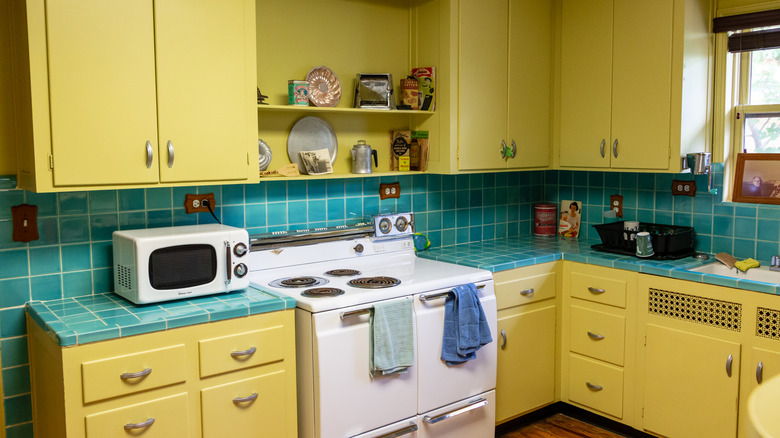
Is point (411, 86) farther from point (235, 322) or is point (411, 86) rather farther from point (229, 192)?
point (235, 322)

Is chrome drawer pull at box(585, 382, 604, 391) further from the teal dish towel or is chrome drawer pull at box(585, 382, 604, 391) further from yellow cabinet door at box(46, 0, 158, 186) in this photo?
yellow cabinet door at box(46, 0, 158, 186)

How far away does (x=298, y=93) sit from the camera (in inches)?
118

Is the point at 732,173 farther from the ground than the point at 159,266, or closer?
farther from the ground

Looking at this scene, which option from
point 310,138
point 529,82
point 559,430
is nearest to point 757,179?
point 529,82

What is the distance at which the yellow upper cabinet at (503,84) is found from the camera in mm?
3387

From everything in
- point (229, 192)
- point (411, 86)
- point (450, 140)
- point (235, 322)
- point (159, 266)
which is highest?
point (411, 86)

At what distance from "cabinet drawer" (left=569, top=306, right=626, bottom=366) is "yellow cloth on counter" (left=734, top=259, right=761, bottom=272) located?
578 mm

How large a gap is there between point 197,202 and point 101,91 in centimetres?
69

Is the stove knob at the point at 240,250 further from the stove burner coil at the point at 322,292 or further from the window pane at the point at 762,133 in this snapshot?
the window pane at the point at 762,133

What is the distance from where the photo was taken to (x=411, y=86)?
3.39 meters

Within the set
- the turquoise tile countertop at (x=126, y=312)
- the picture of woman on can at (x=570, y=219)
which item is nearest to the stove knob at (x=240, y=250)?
the turquoise tile countertop at (x=126, y=312)

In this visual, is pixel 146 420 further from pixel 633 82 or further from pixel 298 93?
pixel 633 82

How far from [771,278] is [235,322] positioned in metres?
2.43

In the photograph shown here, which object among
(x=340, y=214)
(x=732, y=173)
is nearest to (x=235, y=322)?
(x=340, y=214)
